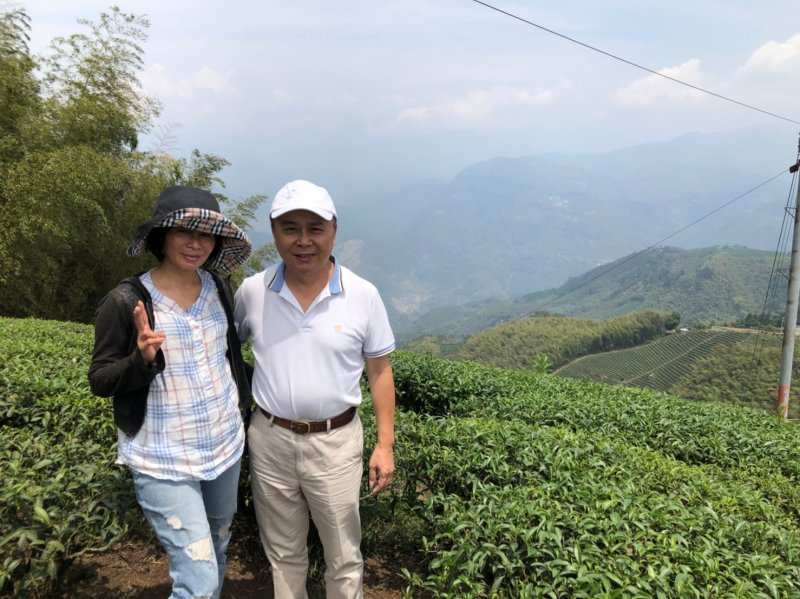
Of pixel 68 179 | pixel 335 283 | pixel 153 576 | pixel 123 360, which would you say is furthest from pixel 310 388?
pixel 68 179

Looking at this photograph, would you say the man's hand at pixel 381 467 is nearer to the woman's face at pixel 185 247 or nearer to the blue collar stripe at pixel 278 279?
the blue collar stripe at pixel 278 279

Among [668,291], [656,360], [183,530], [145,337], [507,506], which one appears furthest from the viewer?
[668,291]

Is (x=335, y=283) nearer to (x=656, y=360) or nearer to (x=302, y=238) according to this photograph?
(x=302, y=238)

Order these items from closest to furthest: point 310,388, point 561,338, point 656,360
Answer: point 310,388 < point 656,360 < point 561,338

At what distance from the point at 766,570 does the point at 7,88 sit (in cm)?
1427

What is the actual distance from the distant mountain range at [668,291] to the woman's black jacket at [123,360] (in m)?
96.1

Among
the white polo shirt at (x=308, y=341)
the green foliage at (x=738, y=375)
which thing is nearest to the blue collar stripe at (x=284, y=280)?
the white polo shirt at (x=308, y=341)

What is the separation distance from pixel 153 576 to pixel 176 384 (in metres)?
1.55

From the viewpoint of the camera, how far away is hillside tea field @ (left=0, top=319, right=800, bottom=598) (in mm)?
1853

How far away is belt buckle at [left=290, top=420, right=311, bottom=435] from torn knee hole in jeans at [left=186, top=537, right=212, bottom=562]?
Answer: 494 mm

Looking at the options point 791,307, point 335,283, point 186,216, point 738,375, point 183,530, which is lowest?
point 738,375

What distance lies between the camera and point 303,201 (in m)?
1.92

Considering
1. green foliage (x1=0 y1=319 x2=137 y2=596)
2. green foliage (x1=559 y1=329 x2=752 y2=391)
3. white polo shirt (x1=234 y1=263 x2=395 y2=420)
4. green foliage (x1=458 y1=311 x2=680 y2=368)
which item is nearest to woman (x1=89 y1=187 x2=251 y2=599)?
white polo shirt (x1=234 y1=263 x2=395 y2=420)

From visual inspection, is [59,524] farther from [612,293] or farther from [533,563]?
[612,293]
